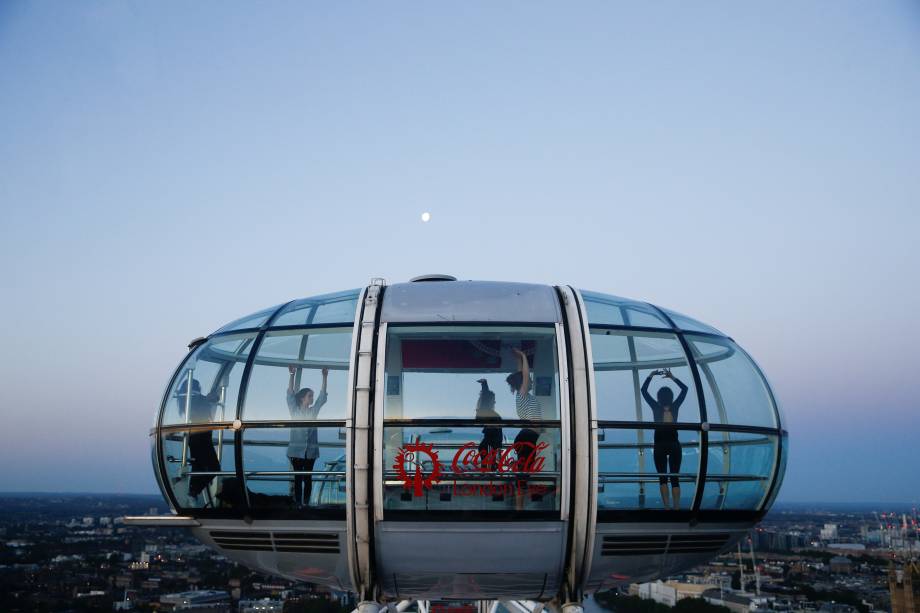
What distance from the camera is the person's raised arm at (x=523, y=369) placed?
980cm

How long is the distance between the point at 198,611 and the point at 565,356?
90.9m

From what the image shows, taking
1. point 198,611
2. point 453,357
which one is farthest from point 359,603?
point 198,611

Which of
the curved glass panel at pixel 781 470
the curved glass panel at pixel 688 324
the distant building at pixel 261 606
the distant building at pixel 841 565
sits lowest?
the distant building at pixel 841 565

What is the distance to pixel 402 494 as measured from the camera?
31.3ft

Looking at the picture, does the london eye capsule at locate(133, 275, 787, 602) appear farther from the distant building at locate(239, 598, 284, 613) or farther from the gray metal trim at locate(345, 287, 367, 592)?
the distant building at locate(239, 598, 284, 613)

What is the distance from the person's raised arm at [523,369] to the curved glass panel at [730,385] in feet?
6.92

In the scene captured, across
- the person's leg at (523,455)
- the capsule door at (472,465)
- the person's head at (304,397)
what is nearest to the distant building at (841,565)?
the capsule door at (472,465)

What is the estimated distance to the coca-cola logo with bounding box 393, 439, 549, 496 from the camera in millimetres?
9523

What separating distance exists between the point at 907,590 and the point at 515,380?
105147 millimetres

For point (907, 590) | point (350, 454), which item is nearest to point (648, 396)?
point (350, 454)

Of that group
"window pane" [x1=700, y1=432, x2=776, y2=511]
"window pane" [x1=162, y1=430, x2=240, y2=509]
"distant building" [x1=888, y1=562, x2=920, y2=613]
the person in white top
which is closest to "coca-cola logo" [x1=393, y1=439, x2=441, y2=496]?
the person in white top

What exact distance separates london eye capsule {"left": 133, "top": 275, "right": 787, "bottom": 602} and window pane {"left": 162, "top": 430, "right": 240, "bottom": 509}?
0.08 feet

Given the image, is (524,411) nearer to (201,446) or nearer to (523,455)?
(523,455)

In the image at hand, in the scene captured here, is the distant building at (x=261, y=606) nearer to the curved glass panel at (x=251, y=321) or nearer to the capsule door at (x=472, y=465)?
the curved glass panel at (x=251, y=321)
